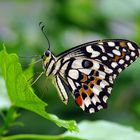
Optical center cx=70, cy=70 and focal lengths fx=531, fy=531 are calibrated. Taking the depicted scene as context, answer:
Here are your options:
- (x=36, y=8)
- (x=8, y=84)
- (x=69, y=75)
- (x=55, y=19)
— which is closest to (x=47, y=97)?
(x=55, y=19)

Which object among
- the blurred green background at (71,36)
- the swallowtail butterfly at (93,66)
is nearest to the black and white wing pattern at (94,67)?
the swallowtail butterfly at (93,66)

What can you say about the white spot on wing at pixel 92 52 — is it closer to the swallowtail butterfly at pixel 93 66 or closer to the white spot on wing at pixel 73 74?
the swallowtail butterfly at pixel 93 66

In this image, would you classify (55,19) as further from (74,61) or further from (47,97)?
(74,61)

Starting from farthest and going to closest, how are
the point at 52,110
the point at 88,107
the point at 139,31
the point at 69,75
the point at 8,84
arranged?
the point at 139,31 → the point at 52,110 → the point at 69,75 → the point at 88,107 → the point at 8,84

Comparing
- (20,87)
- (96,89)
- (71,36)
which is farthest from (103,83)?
(71,36)

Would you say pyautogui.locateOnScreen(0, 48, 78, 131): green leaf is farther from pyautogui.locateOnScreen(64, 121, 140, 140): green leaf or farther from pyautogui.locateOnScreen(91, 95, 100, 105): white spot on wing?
pyautogui.locateOnScreen(91, 95, 100, 105): white spot on wing

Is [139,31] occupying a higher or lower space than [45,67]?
higher
